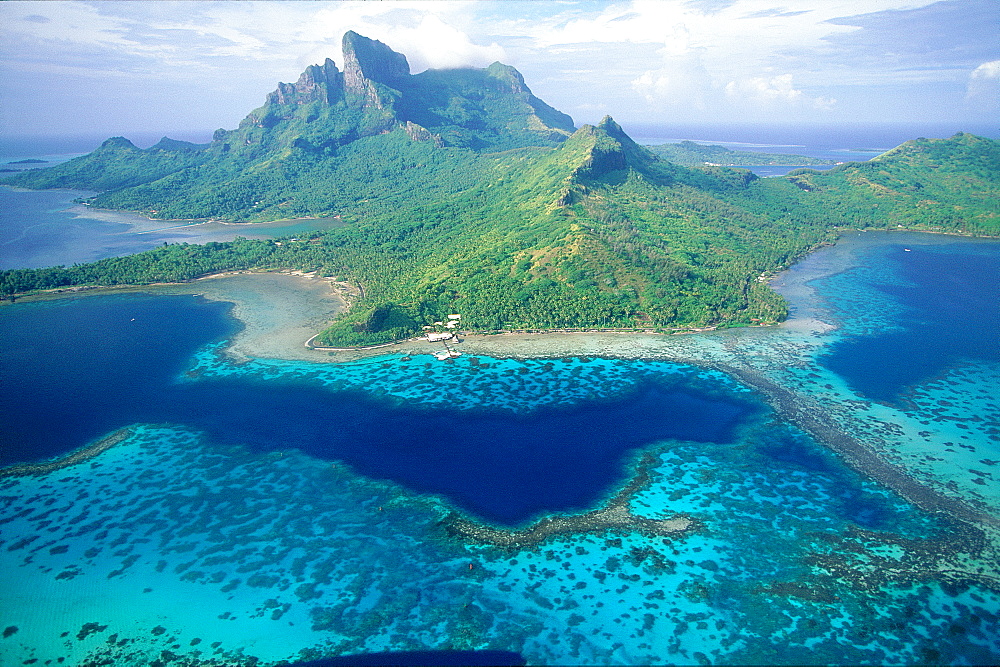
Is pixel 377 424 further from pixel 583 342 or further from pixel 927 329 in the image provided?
pixel 927 329

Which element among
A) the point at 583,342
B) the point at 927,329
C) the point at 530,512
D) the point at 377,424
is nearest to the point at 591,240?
the point at 583,342

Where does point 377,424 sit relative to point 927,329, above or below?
below

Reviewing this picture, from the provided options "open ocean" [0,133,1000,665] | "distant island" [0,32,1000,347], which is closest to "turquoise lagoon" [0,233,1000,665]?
"open ocean" [0,133,1000,665]

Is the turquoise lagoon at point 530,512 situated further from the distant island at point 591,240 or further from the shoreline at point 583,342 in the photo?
the distant island at point 591,240

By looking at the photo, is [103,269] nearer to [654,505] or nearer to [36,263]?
[36,263]

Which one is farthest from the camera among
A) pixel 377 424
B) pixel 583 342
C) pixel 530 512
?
pixel 583 342

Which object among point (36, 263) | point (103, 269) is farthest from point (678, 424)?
point (36, 263)

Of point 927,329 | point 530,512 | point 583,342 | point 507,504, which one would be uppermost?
point 583,342
